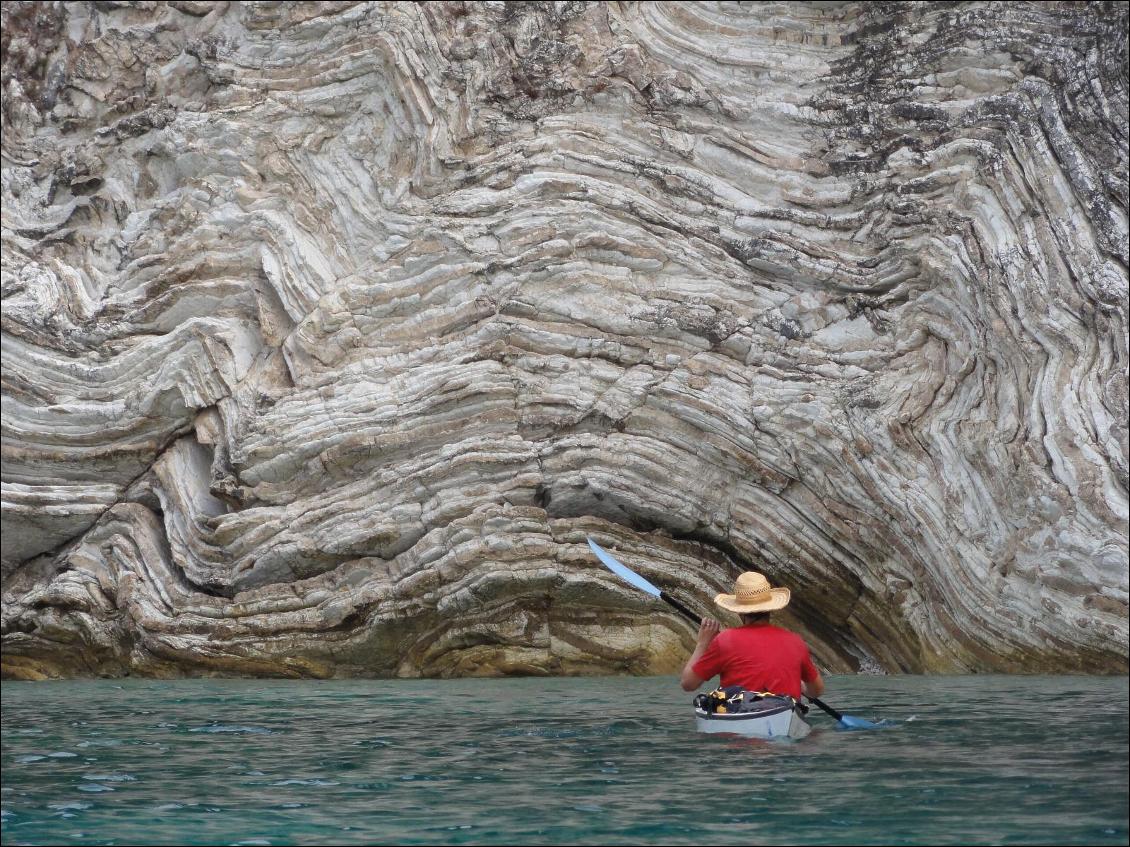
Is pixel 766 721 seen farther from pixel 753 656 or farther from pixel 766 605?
pixel 766 605

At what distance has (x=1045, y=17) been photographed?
17.4 m

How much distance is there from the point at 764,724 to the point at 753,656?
0.45 metres

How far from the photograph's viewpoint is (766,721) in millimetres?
9312

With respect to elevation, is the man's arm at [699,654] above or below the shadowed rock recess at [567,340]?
below

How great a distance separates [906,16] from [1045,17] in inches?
80.5

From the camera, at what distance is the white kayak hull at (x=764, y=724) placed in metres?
9.30

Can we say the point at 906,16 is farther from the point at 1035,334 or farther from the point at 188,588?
the point at 188,588

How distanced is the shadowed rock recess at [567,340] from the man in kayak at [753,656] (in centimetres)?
525

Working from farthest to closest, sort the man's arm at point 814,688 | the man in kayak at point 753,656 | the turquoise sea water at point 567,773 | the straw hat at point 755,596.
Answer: the man's arm at point 814,688 < the straw hat at point 755,596 < the man in kayak at point 753,656 < the turquoise sea water at point 567,773

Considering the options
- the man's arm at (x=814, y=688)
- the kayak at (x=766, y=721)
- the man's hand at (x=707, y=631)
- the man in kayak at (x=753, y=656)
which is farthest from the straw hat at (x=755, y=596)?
the kayak at (x=766, y=721)

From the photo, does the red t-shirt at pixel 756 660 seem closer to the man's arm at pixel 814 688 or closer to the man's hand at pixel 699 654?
the man's hand at pixel 699 654

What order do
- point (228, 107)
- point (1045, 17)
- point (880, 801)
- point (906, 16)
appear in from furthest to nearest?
point (228, 107), point (906, 16), point (1045, 17), point (880, 801)

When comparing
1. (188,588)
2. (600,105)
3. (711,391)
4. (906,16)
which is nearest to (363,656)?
(188,588)

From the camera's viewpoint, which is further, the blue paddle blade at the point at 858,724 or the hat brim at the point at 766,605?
the blue paddle blade at the point at 858,724
